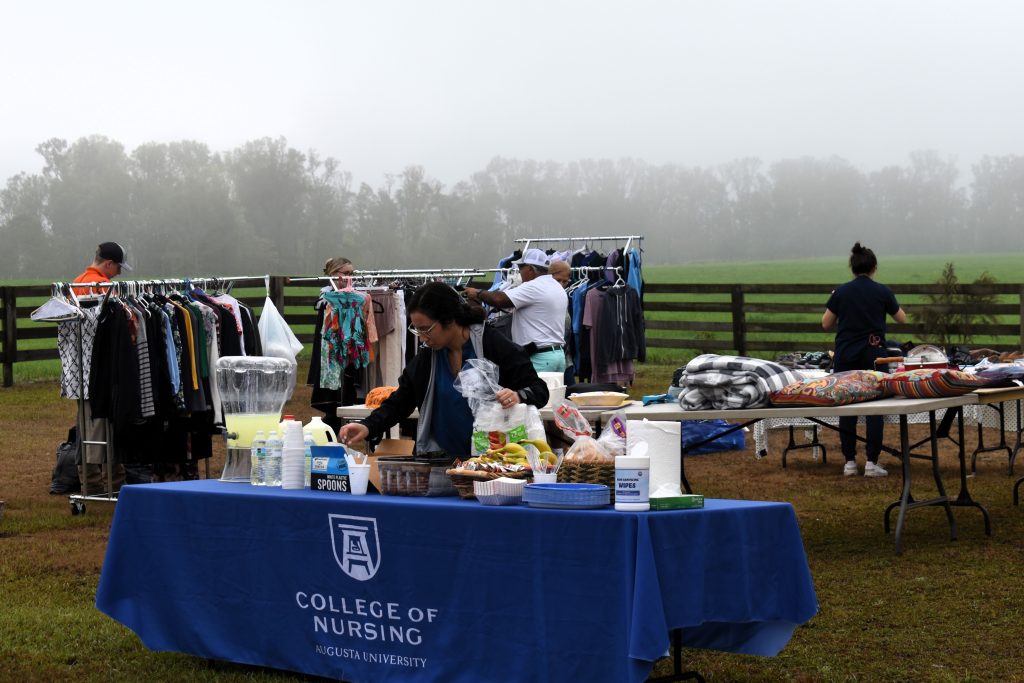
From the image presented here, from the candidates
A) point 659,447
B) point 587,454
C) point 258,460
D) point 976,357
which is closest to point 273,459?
point 258,460

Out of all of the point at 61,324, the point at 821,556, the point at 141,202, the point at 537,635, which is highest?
the point at 141,202

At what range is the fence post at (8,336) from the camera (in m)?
17.2

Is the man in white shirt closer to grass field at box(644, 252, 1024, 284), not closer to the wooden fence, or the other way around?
the wooden fence

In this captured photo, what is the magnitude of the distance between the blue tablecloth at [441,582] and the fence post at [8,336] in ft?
43.7

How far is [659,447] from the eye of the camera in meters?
4.29

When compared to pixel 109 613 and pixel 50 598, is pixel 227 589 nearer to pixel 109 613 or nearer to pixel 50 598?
pixel 109 613

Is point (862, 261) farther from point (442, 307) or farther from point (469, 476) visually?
point (469, 476)

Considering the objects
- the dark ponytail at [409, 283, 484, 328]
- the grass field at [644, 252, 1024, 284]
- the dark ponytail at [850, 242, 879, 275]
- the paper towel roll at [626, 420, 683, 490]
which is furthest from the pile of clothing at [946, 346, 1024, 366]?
the grass field at [644, 252, 1024, 284]

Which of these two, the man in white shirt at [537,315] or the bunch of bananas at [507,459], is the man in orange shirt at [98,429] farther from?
the bunch of bananas at [507,459]

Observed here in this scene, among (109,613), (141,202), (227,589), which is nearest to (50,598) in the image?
(109,613)

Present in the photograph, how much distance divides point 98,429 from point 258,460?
179 inches

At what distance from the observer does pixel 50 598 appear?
6363 millimetres

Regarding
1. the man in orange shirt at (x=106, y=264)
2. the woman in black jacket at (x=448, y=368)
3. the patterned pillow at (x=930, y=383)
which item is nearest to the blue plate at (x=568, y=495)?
the woman in black jacket at (x=448, y=368)

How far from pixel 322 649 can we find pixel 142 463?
16.9ft
